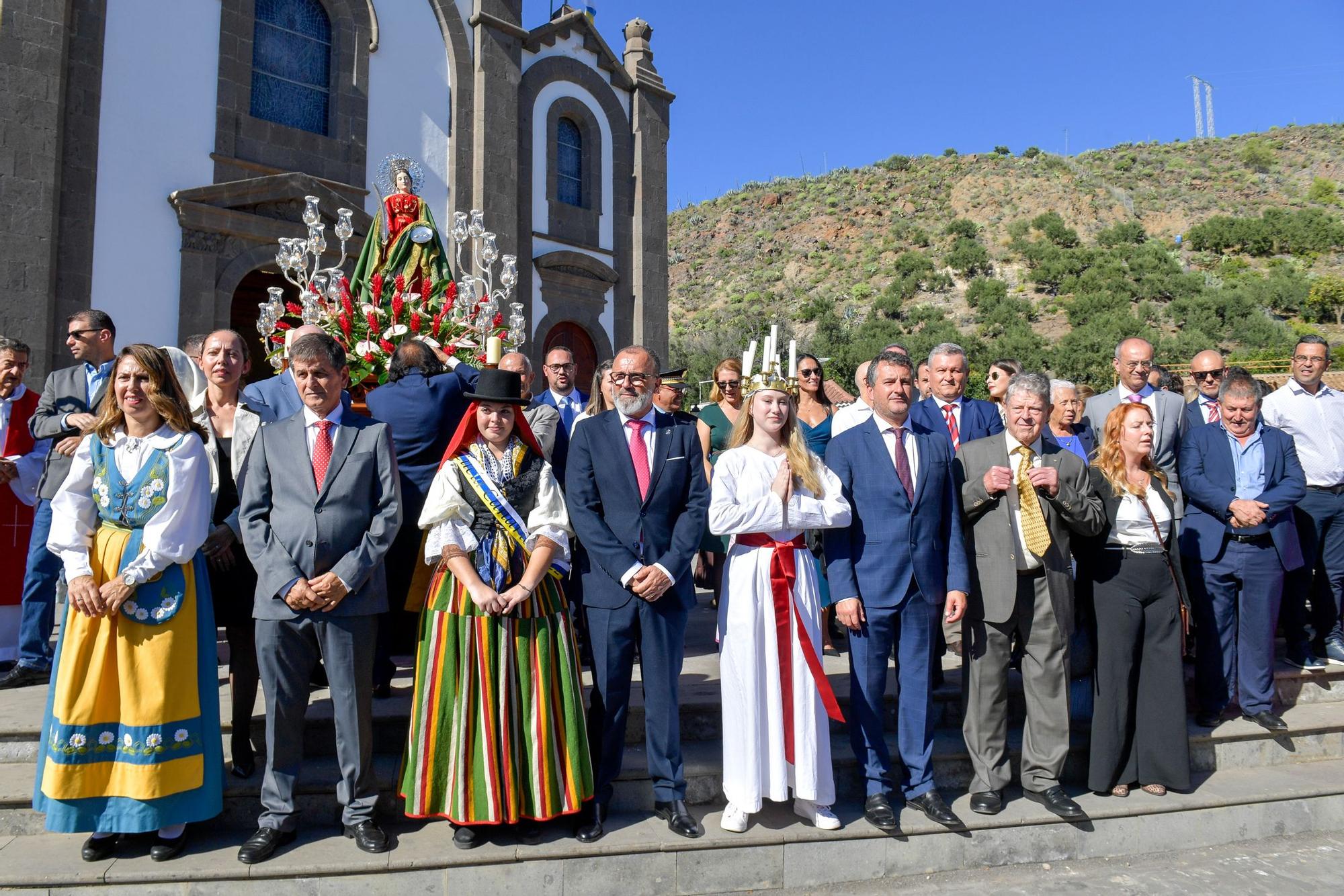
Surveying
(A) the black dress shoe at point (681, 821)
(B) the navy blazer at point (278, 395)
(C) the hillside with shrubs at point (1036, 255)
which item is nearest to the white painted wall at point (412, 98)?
(B) the navy blazer at point (278, 395)

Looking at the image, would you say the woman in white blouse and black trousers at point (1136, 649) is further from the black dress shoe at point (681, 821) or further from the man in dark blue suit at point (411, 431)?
the man in dark blue suit at point (411, 431)

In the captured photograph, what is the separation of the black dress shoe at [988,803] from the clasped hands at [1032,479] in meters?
1.45

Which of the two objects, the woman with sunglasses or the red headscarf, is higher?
the woman with sunglasses

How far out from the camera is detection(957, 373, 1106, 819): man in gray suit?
4273 mm

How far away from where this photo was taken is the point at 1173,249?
48812 mm

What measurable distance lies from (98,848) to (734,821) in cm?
262

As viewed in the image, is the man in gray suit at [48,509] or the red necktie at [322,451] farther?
the man in gray suit at [48,509]

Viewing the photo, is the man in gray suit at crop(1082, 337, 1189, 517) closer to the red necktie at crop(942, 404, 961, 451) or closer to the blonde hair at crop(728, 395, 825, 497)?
the red necktie at crop(942, 404, 961, 451)

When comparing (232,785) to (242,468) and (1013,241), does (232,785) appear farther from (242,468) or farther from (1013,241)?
(1013,241)

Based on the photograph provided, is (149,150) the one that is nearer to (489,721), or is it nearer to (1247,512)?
(489,721)

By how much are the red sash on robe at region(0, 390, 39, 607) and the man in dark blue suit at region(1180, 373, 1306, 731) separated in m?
7.09

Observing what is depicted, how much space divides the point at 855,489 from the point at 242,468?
9.25 feet

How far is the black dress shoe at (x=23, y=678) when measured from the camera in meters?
5.03

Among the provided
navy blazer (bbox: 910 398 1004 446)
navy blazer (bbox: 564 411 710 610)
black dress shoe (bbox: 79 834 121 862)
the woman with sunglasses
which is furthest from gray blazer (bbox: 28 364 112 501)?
the woman with sunglasses
